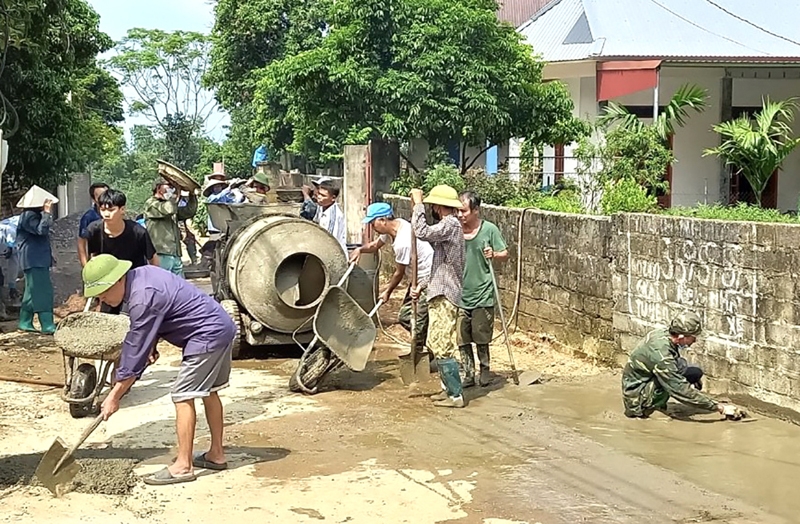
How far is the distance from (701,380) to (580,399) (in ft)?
3.16

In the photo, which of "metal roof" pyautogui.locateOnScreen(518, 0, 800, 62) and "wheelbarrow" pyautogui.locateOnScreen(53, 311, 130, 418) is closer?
"wheelbarrow" pyautogui.locateOnScreen(53, 311, 130, 418)

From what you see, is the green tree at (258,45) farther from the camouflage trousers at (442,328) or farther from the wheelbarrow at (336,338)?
A: the camouflage trousers at (442,328)

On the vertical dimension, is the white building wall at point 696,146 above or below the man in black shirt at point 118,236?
above

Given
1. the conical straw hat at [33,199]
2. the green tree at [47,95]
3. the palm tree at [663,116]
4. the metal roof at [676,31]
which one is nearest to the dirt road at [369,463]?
the conical straw hat at [33,199]

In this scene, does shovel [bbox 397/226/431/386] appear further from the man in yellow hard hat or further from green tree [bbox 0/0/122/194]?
green tree [bbox 0/0/122/194]

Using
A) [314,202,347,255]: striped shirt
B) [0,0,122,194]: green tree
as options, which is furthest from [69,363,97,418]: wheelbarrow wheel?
[0,0,122,194]: green tree

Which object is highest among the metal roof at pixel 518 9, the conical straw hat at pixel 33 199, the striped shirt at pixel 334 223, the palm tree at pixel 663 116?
the metal roof at pixel 518 9

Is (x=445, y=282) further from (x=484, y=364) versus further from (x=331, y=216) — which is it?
(x=331, y=216)

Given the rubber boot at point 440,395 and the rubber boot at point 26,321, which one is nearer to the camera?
the rubber boot at point 440,395

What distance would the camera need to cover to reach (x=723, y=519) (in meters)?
5.42

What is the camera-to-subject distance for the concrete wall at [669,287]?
735 centimetres

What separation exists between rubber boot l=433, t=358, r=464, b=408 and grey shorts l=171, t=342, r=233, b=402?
2.28 m

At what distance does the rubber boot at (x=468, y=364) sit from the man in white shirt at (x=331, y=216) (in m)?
1.88

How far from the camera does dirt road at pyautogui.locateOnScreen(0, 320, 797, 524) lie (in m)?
5.62
